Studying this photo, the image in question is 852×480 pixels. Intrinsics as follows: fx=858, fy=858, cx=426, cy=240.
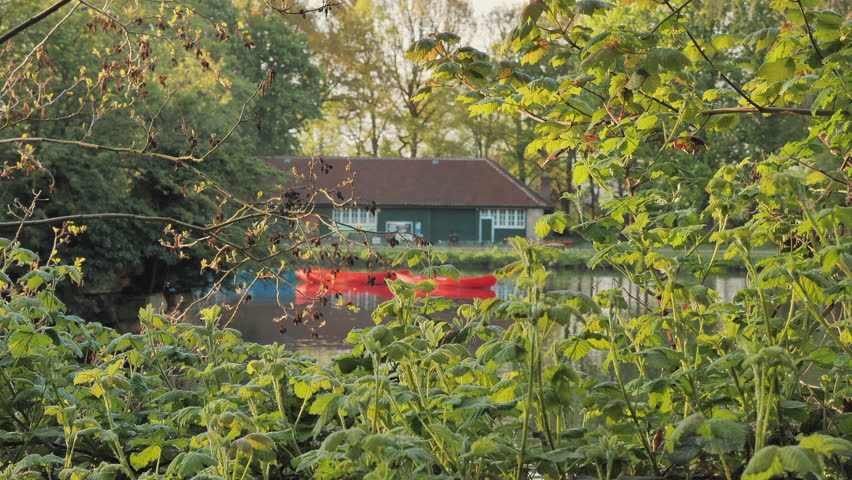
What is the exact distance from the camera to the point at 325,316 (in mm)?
21812

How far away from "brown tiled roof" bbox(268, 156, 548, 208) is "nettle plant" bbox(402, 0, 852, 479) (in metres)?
38.7

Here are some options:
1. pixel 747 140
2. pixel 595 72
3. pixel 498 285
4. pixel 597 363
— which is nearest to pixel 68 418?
pixel 595 72

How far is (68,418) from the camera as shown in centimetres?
253

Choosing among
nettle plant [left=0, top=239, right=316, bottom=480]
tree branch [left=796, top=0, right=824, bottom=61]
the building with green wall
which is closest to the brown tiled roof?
the building with green wall

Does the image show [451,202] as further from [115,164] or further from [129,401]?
[129,401]

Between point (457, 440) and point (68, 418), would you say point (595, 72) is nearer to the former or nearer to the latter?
point (457, 440)

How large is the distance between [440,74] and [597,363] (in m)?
11.4

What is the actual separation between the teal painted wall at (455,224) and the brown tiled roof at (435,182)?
0.68 metres

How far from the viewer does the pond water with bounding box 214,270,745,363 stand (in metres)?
16.3

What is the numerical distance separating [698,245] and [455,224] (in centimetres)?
4096

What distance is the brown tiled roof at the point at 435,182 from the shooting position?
43.2 meters

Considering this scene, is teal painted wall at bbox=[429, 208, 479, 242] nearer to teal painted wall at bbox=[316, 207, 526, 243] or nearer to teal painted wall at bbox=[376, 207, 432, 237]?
teal painted wall at bbox=[316, 207, 526, 243]

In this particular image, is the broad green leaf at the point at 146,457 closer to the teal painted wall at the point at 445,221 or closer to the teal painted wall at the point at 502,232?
the teal painted wall at the point at 502,232

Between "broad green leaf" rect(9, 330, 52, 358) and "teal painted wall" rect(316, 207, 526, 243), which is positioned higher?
"teal painted wall" rect(316, 207, 526, 243)
